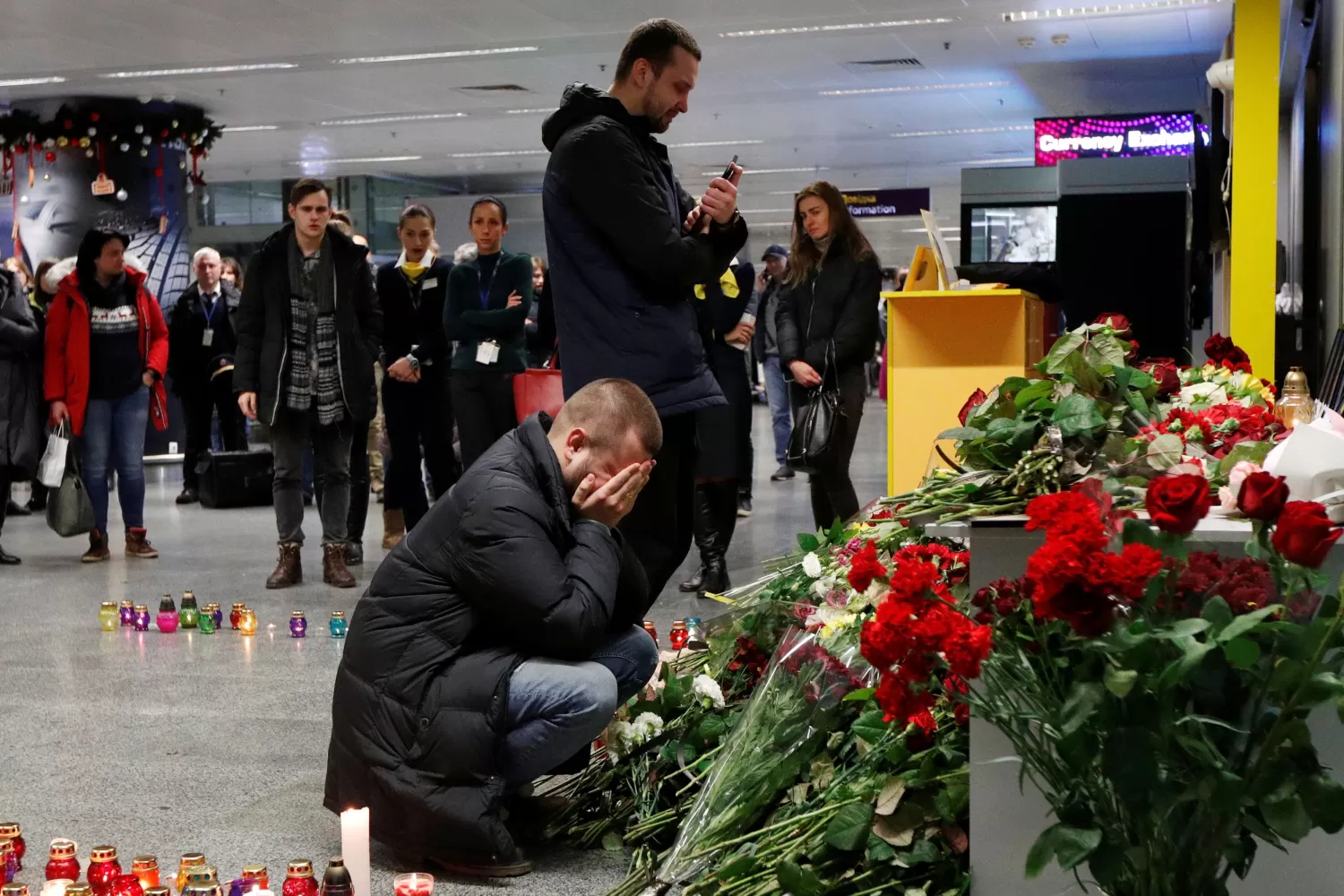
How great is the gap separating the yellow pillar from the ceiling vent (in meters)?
5.87

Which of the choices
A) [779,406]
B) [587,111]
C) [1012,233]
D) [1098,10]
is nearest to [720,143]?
[1012,233]

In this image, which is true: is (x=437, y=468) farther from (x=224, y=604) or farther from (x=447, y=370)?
(x=224, y=604)

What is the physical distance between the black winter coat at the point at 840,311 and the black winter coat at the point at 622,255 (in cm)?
234

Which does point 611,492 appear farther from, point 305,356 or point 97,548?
point 97,548

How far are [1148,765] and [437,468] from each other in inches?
205

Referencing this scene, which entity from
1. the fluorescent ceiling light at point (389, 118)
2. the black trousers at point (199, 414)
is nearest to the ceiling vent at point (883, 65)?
the fluorescent ceiling light at point (389, 118)

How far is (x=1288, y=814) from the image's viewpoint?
5.07 ft

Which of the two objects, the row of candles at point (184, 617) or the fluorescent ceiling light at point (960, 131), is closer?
the row of candles at point (184, 617)

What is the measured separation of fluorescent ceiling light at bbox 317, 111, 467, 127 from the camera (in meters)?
15.3

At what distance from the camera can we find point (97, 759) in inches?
129

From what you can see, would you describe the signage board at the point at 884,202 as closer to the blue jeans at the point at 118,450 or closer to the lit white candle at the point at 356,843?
the blue jeans at the point at 118,450

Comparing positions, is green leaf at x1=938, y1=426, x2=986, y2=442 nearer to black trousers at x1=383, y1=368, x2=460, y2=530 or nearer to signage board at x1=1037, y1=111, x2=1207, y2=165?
black trousers at x1=383, y1=368, x2=460, y2=530

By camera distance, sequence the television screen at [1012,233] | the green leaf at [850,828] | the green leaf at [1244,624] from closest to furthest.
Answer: the green leaf at [1244,624] → the green leaf at [850,828] → the television screen at [1012,233]

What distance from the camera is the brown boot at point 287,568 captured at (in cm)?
575
